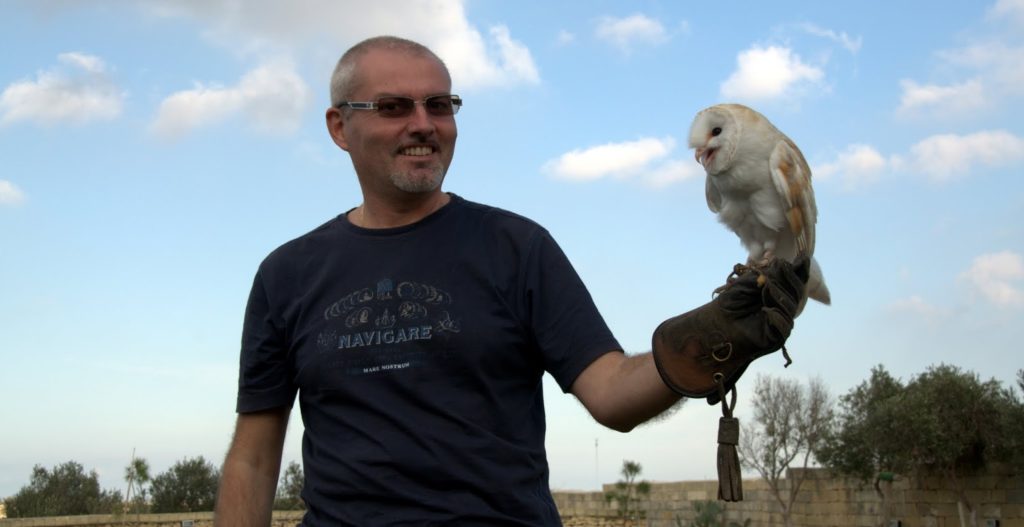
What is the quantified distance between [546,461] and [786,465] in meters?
35.3

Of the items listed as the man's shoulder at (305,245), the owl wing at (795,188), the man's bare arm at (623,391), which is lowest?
the man's bare arm at (623,391)

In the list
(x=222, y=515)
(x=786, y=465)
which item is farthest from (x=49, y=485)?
(x=222, y=515)

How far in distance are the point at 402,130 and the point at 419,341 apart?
0.54 metres

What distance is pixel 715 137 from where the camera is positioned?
3.84 m

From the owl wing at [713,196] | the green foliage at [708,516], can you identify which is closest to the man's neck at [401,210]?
the owl wing at [713,196]

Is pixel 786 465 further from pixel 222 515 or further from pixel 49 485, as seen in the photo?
pixel 222 515

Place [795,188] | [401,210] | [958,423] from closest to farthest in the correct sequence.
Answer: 1. [401,210]
2. [795,188]
3. [958,423]

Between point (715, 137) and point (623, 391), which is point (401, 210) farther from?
point (715, 137)

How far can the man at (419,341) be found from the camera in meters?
2.58

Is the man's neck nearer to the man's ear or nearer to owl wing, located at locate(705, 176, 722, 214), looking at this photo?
the man's ear

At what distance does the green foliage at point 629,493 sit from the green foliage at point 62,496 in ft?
51.9

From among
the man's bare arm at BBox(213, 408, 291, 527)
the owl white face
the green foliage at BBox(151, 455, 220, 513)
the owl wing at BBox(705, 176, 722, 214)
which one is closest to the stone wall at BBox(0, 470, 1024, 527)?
the green foliage at BBox(151, 455, 220, 513)

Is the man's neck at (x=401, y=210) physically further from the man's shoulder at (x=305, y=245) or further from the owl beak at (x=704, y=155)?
the owl beak at (x=704, y=155)

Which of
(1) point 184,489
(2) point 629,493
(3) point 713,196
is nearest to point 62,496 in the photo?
(1) point 184,489
